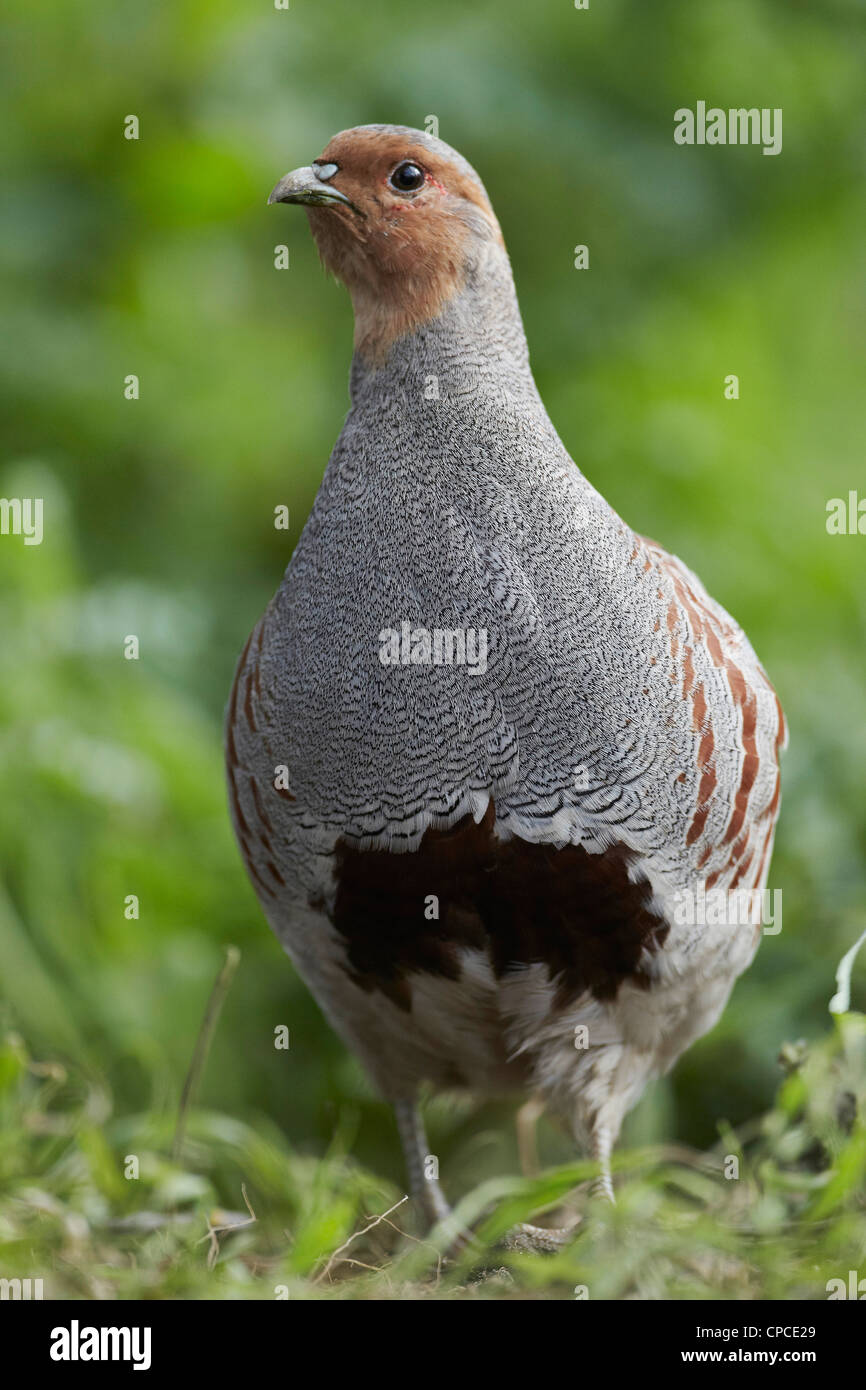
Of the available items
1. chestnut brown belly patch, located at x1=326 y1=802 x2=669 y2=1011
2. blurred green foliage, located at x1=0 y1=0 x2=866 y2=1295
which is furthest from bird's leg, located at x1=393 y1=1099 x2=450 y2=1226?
blurred green foliage, located at x1=0 y1=0 x2=866 y2=1295

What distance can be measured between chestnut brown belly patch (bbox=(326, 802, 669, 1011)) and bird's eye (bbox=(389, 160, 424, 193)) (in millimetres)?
1119

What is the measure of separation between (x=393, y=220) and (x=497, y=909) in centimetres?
122

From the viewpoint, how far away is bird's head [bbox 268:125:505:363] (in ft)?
7.97

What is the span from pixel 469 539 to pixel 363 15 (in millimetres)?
3984

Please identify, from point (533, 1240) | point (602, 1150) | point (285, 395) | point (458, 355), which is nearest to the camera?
point (458, 355)

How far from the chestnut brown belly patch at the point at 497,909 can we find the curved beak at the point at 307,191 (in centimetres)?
111

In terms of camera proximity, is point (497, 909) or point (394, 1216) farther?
point (394, 1216)

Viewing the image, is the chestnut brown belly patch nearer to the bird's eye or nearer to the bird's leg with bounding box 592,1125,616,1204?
the bird's leg with bounding box 592,1125,616,1204

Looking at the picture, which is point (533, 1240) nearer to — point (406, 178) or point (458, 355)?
point (458, 355)

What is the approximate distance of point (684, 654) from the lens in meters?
2.50

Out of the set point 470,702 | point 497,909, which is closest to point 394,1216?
point 497,909

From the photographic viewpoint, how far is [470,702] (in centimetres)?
233

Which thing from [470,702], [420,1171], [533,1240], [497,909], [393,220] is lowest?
[533,1240]

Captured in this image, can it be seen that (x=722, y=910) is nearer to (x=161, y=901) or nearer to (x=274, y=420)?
(x=161, y=901)
